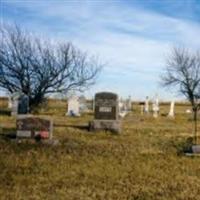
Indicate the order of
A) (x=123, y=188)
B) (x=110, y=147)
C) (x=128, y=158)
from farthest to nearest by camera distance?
(x=110, y=147), (x=128, y=158), (x=123, y=188)

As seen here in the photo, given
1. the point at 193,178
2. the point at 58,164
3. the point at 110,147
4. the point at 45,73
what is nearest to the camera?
the point at 193,178

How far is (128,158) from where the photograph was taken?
14.1m

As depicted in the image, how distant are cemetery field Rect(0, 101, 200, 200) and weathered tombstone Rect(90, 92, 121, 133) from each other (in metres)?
2.60

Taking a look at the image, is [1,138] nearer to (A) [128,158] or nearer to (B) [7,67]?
(A) [128,158]

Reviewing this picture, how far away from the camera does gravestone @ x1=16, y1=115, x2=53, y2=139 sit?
16562 millimetres

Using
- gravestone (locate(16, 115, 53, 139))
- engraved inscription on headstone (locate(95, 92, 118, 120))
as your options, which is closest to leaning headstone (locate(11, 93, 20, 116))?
engraved inscription on headstone (locate(95, 92, 118, 120))

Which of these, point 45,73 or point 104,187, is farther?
point 45,73

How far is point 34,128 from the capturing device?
1666cm

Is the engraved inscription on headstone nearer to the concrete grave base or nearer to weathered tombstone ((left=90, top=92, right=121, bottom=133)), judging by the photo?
weathered tombstone ((left=90, top=92, right=121, bottom=133))

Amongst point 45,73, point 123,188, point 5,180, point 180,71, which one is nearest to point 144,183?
point 123,188

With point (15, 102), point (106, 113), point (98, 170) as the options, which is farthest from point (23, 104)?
point (98, 170)

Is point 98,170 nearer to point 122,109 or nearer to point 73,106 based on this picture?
point 73,106

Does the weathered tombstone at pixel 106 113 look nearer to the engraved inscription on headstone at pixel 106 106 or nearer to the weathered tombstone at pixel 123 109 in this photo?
the engraved inscription on headstone at pixel 106 106

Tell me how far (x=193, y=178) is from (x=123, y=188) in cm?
191
